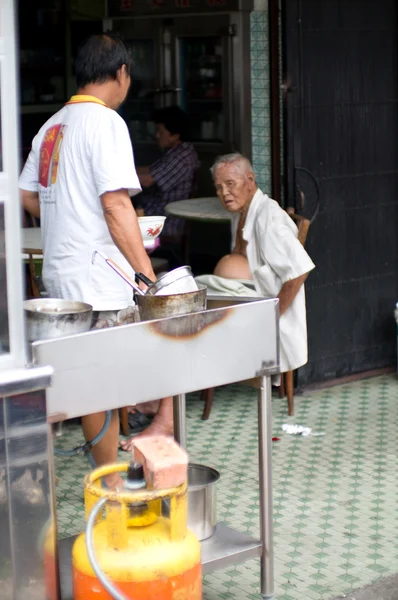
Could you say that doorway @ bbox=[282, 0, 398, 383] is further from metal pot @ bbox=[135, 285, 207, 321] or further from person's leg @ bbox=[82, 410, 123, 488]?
metal pot @ bbox=[135, 285, 207, 321]

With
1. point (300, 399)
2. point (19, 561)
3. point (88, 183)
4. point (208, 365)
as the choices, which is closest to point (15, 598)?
point (19, 561)

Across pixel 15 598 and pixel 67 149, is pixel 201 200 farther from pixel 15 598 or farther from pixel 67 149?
pixel 15 598

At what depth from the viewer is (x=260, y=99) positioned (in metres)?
6.36

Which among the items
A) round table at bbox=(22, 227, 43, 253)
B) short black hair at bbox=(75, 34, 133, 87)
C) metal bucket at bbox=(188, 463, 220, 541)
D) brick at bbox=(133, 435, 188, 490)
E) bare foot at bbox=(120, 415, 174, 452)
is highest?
short black hair at bbox=(75, 34, 133, 87)

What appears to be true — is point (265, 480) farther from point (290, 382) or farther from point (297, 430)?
point (290, 382)

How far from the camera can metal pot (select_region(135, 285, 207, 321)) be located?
343cm

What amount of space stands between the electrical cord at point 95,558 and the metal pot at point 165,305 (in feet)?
2.08

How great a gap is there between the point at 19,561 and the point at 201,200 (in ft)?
13.6

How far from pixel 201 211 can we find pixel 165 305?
3.12 metres

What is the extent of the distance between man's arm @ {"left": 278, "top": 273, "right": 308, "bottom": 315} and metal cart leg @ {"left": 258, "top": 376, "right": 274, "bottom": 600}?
2065mm

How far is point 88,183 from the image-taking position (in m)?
4.25

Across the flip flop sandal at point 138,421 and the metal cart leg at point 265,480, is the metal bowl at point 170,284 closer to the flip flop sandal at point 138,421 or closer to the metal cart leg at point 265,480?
the metal cart leg at point 265,480

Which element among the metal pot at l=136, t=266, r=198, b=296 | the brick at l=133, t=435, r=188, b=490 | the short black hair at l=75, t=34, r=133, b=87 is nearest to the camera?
the brick at l=133, t=435, r=188, b=490

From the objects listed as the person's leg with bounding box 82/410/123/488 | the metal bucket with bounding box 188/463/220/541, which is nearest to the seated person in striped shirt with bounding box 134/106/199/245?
the person's leg with bounding box 82/410/123/488
